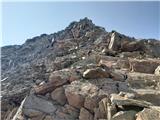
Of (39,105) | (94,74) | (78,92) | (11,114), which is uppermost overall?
(94,74)

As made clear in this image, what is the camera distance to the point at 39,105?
108 ft

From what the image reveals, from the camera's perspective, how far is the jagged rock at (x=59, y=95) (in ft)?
111

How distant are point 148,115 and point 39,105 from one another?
12.1 m

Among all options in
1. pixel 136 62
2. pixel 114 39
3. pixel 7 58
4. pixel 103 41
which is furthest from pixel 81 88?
pixel 7 58

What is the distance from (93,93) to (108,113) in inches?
173

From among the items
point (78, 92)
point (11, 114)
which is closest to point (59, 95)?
point (78, 92)

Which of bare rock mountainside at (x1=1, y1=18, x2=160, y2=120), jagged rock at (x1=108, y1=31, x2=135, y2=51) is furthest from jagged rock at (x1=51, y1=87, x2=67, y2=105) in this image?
jagged rock at (x1=108, y1=31, x2=135, y2=51)

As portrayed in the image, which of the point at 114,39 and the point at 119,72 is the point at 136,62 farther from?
the point at 114,39

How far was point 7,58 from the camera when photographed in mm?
114062

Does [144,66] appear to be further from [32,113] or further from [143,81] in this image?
[32,113]

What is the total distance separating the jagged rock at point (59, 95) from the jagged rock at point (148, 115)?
10.1 meters

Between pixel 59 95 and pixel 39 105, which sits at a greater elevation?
pixel 59 95

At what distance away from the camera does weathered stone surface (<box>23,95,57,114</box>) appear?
32.5m

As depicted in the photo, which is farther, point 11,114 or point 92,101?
point 11,114
